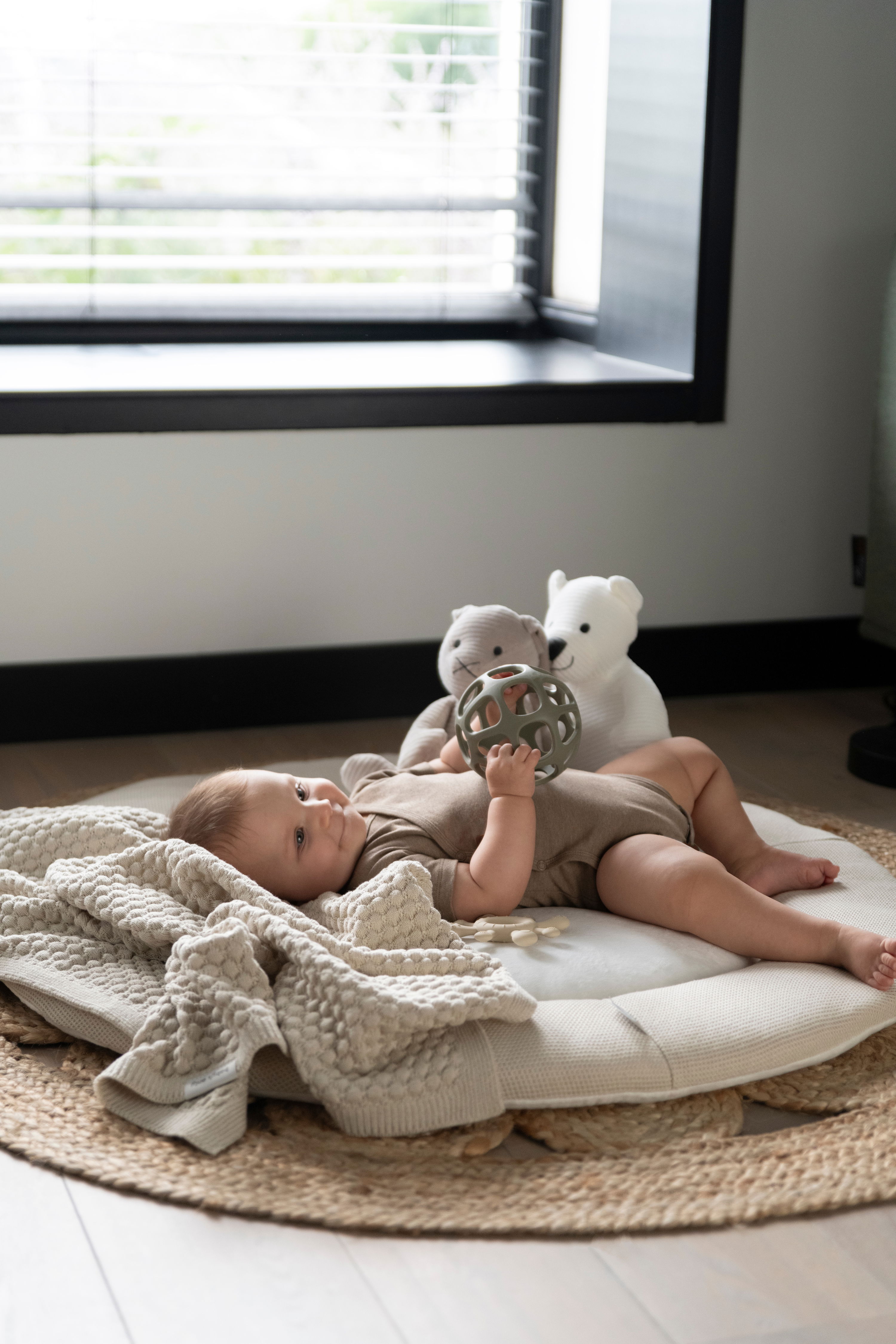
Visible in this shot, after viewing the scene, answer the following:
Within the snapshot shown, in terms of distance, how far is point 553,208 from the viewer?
3121mm

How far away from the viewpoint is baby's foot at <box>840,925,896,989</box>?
1463 millimetres

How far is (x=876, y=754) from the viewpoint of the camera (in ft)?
7.67

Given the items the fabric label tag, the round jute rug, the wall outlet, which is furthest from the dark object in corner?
the fabric label tag

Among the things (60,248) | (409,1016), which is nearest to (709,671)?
(60,248)

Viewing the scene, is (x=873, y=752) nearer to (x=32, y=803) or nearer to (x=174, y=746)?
(x=174, y=746)

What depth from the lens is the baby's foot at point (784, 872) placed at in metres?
1.72

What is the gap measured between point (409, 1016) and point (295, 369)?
1599mm

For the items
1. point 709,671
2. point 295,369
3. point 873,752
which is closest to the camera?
point 873,752

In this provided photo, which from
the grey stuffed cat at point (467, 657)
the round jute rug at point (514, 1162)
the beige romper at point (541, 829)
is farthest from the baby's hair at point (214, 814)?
the grey stuffed cat at point (467, 657)

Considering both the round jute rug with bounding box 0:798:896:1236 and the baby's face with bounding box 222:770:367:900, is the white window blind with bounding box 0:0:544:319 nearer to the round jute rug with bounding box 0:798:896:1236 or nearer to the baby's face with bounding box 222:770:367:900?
the baby's face with bounding box 222:770:367:900

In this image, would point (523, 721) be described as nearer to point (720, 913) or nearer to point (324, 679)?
point (720, 913)

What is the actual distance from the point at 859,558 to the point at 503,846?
1.32 metres

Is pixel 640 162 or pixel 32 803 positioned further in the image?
pixel 640 162

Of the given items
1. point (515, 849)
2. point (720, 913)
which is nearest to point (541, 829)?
point (515, 849)
